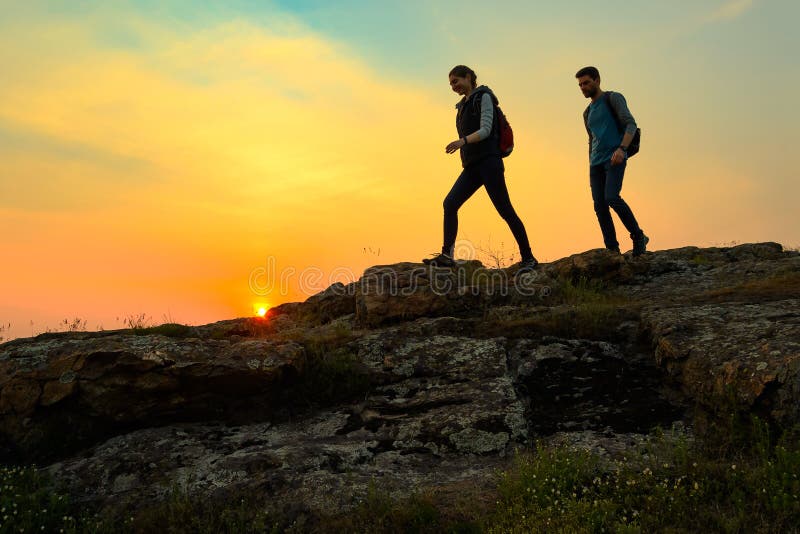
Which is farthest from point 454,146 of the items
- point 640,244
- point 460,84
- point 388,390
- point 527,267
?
A: point 640,244

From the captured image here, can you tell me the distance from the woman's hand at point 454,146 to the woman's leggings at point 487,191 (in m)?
0.64

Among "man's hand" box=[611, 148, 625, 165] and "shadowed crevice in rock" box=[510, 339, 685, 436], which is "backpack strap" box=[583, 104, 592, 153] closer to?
"man's hand" box=[611, 148, 625, 165]

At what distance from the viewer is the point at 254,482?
5938mm

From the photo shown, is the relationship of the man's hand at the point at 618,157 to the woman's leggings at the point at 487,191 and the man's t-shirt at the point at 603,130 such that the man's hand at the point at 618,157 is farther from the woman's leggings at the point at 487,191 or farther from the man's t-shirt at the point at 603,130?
the woman's leggings at the point at 487,191

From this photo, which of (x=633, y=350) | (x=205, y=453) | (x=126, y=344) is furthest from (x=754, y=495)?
(x=126, y=344)

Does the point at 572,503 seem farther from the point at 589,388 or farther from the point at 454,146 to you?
the point at 454,146

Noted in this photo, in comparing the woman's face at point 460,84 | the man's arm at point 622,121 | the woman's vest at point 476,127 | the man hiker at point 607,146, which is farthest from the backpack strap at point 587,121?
the woman's face at point 460,84

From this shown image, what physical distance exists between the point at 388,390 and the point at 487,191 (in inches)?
162

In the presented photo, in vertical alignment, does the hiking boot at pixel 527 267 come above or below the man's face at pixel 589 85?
below

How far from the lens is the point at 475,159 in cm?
1012

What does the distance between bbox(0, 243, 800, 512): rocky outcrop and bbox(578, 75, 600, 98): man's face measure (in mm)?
4124

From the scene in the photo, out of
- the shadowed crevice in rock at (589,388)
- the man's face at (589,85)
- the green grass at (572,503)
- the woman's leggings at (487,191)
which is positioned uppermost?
the man's face at (589,85)

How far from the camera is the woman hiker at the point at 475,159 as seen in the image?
10023mm

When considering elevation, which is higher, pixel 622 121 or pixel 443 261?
pixel 622 121
